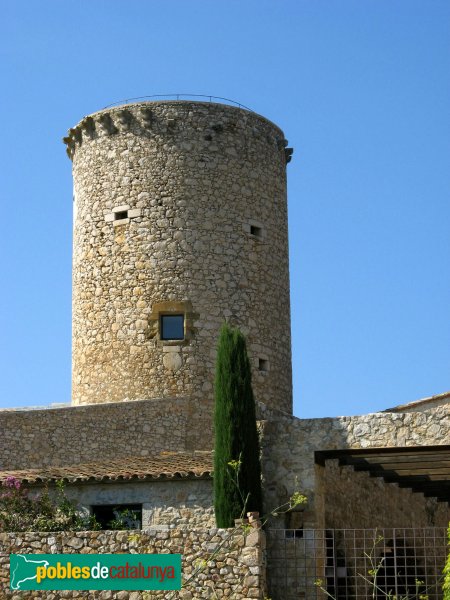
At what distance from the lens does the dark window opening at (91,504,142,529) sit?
19562mm

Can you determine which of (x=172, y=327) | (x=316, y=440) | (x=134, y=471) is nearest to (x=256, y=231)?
(x=172, y=327)

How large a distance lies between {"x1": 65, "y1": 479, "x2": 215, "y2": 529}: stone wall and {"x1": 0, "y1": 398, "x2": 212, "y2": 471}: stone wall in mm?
3631

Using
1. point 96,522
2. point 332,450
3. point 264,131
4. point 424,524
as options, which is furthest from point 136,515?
point 264,131

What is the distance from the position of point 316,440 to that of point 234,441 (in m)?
1.40

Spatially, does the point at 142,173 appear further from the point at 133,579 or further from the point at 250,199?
the point at 133,579

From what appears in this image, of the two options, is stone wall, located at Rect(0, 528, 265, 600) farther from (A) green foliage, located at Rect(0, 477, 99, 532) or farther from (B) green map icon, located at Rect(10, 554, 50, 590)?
(A) green foliage, located at Rect(0, 477, 99, 532)

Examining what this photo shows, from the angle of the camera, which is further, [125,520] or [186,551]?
[125,520]

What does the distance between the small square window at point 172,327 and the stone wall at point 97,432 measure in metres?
1.46

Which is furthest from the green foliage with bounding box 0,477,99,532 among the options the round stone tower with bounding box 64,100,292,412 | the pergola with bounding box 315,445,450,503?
the round stone tower with bounding box 64,100,292,412

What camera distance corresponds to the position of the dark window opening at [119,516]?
19562mm

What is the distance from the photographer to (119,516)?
19688 mm

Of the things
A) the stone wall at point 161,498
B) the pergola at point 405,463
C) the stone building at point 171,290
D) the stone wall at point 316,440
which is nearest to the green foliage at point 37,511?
the stone wall at point 161,498

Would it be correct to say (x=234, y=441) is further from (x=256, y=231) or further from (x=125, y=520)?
(x=256, y=231)

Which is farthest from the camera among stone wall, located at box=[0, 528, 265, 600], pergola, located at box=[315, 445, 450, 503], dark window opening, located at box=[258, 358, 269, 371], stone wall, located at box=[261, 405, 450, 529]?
dark window opening, located at box=[258, 358, 269, 371]
